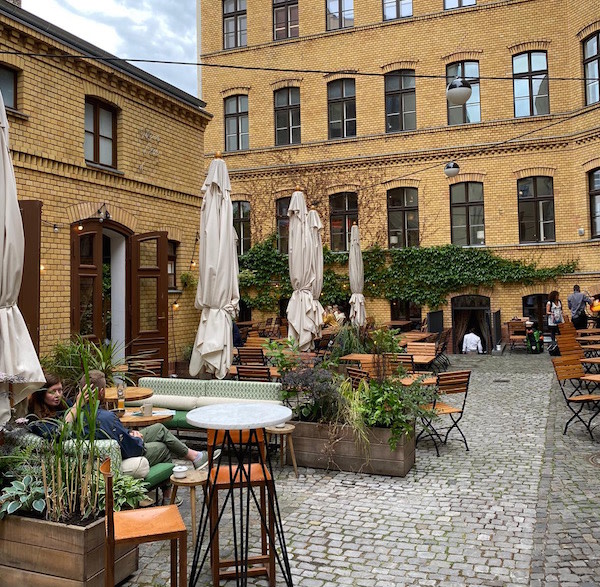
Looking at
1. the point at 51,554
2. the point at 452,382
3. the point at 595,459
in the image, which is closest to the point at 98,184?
the point at 452,382

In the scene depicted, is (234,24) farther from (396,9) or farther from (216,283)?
(216,283)

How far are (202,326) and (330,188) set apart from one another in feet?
43.1

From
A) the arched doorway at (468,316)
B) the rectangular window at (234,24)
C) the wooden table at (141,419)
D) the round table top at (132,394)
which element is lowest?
the wooden table at (141,419)

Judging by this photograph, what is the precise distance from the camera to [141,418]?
5.76m

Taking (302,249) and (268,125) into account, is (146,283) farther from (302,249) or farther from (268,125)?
(268,125)

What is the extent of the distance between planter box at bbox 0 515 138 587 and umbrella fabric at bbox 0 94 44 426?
3.72 ft

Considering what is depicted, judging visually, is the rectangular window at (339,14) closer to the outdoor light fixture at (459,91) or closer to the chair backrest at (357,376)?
the outdoor light fixture at (459,91)

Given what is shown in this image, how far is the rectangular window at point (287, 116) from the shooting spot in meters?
21.1

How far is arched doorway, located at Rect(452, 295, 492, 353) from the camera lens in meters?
18.1

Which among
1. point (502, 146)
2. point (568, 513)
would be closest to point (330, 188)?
point (502, 146)

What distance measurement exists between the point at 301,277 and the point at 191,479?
22.7ft

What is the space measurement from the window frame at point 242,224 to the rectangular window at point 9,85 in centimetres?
1221

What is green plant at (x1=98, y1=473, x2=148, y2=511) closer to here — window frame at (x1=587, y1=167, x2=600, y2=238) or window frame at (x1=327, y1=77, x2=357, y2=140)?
window frame at (x1=587, y1=167, x2=600, y2=238)

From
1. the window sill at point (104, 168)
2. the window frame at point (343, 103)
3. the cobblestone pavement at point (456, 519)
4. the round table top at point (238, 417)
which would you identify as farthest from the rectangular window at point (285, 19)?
the round table top at point (238, 417)
